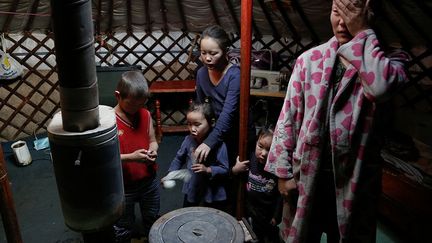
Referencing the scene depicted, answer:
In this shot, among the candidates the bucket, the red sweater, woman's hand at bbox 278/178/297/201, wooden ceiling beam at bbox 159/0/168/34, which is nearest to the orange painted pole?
the red sweater

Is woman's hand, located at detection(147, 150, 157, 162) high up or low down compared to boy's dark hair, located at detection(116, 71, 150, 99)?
down

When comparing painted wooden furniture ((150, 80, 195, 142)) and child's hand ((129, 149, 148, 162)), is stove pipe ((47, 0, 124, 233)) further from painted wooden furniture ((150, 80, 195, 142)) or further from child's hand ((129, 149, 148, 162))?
painted wooden furniture ((150, 80, 195, 142))

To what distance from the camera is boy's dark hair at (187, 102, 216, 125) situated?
1.49m

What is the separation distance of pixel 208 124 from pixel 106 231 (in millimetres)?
750

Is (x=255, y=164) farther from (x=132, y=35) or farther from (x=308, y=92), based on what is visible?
(x=132, y=35)

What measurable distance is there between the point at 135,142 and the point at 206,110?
0.36 m

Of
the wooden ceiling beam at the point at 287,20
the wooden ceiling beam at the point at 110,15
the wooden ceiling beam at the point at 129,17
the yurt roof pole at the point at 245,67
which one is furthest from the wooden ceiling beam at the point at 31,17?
the yurt roof pole at the point at 245,67

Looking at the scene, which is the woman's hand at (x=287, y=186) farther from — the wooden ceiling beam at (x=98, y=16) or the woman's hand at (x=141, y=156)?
the wooden ceiling beam at (x=98, y=16)

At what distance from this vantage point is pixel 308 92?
0.95 metres

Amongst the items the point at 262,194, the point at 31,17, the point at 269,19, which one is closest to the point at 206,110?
the point at 262,194

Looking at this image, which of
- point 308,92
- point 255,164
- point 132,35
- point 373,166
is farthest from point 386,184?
point 132,35

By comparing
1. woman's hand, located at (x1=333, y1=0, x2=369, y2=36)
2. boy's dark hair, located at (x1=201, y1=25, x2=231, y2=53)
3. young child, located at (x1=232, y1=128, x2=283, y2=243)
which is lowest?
young child, located at (x1=232, y1=128, x2=283, y2=243)

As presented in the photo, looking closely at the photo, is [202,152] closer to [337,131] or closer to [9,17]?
[337,131]

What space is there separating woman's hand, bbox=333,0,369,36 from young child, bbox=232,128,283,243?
0.75m
